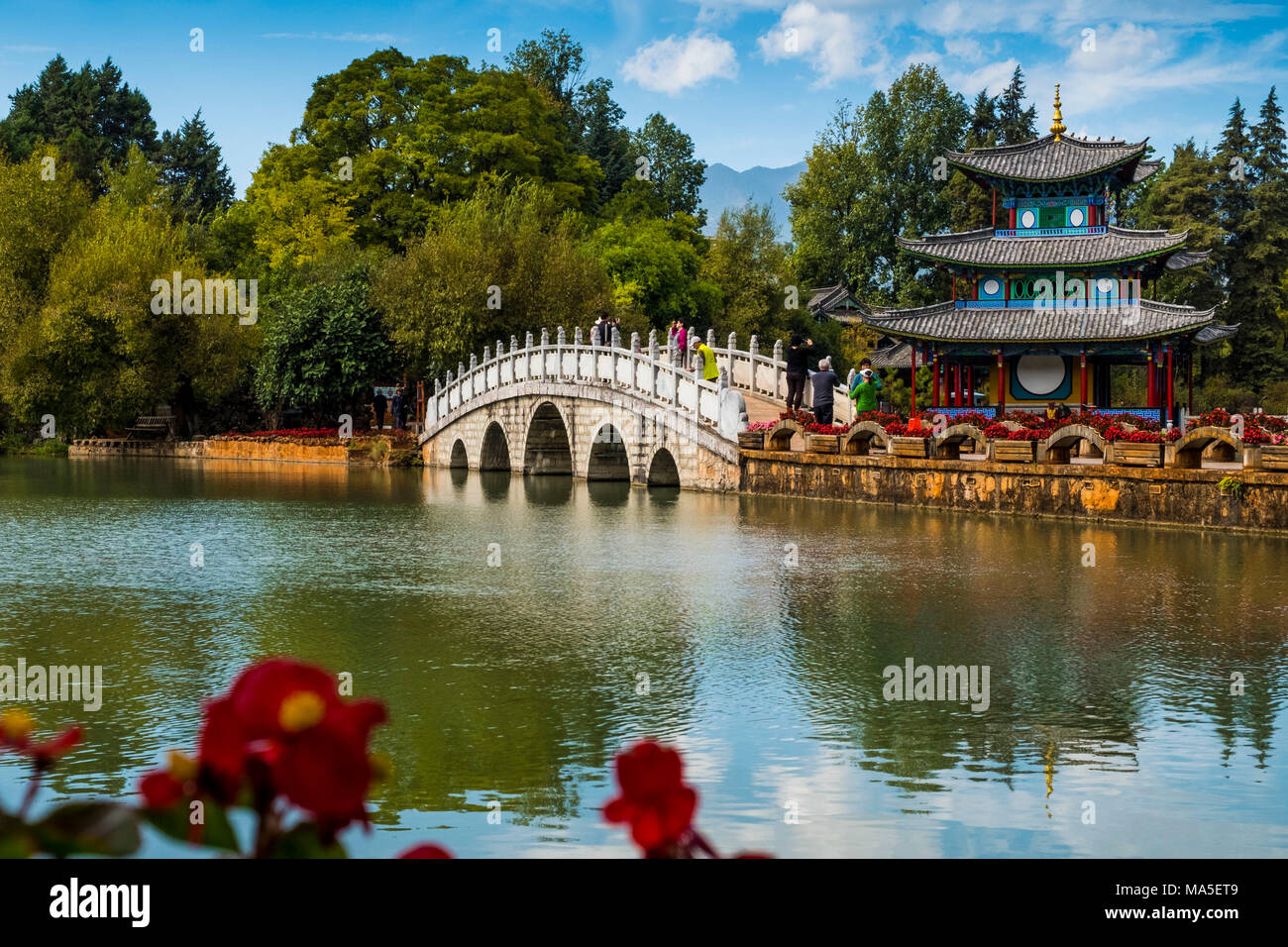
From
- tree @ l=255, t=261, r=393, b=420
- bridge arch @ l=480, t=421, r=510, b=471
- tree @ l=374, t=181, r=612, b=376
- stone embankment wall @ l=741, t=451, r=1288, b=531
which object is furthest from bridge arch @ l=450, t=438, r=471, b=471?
stone embankment wall @ l=741, t=451, r=1288, b=531

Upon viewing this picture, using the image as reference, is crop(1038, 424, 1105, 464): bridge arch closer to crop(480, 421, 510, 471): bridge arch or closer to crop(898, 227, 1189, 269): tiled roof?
crop(898, 227, 1189, 269): tiled roof

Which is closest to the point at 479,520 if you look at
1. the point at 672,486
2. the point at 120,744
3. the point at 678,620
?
the point at 672,486

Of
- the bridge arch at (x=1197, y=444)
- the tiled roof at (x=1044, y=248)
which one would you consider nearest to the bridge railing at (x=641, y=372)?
the tiled roof at (x=1044, y=248)

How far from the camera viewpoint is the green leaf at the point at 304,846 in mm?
1399

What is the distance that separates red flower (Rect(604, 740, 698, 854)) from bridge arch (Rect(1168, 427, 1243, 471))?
18105mm

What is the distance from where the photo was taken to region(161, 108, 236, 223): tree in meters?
73.6

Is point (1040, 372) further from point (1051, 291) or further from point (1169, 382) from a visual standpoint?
point (1169, 382)

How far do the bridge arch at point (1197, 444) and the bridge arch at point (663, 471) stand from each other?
39.5ft

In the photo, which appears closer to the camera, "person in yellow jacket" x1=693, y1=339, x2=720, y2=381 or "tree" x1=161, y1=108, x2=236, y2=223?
"person in yellow jacket" x1=693, y1=339, x2=720, y2=381

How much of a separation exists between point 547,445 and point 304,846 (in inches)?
1319

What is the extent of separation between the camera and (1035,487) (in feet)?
67.2

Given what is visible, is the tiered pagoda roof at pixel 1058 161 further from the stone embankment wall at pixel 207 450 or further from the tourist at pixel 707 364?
the stone embankment wall at pixel 207 450

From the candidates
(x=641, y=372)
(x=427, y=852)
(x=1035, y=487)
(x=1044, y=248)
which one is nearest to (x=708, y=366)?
(x=641, y=372)

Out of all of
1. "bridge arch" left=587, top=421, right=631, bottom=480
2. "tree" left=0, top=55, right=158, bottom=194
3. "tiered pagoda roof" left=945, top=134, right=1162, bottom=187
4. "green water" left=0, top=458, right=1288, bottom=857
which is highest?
"tree" left=0, top=55, right=158, bottom=194
